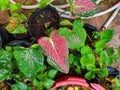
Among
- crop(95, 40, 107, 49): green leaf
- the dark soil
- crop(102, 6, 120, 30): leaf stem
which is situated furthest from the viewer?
crop(102, 6, 120, 30): leaf stem

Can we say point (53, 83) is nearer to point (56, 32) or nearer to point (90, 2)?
point (56, 32)

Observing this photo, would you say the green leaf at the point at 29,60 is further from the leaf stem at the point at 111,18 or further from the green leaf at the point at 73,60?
the leaf stem at the point at 111,18

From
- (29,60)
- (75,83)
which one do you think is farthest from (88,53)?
(29,60)

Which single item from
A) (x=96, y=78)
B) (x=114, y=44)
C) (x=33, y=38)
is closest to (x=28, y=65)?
(x=33, y=38)

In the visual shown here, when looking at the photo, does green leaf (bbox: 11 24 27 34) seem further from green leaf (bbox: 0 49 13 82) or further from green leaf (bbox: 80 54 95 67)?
green leaf (bbox: 80 54 95 67)

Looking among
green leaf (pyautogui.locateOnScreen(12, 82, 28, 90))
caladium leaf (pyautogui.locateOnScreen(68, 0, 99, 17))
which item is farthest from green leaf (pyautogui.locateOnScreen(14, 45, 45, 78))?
caladium leaf (pyautogui.locateOnScreen(68, 0, 99, 17))

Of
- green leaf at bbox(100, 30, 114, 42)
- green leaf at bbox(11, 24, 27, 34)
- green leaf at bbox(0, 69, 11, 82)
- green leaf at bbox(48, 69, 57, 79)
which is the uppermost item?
green leaf at bbox(11, 24, 27, 34)

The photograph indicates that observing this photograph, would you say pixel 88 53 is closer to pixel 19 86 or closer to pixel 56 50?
pixel 56 50
